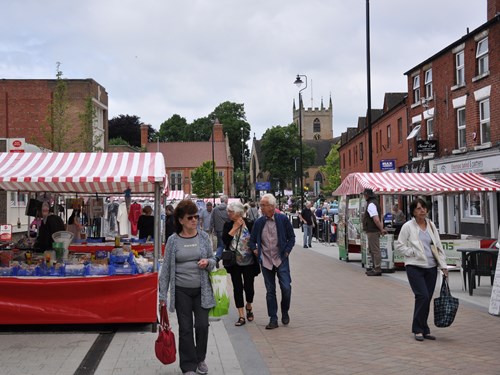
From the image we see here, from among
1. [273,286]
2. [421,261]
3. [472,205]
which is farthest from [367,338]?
[472,205]

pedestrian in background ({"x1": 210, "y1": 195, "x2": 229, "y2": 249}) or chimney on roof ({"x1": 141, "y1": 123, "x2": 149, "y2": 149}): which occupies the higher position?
chimney on roof ({"x1": 141, "y1": 123, "x2": 149, "y2": 149})

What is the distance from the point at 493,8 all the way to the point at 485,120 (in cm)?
455

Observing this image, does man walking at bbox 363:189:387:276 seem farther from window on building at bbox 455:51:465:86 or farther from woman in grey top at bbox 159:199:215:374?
window on building at bbox 455:51:465:86

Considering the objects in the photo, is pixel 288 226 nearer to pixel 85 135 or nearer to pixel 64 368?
pixel 64 368

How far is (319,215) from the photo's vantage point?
3144cm

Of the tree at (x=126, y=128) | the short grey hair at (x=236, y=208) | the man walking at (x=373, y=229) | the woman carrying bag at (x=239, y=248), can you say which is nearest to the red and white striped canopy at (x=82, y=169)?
the short grey hair at (x=236, y=208)

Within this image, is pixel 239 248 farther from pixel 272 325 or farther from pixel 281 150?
pixel 281 150

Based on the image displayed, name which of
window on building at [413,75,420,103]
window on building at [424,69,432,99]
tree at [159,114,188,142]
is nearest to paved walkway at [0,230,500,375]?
window on building at [424,69,432,99]

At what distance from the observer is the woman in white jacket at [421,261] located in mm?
7715

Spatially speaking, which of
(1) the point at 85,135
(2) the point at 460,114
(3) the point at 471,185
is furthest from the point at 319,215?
(3) the point at 471,185

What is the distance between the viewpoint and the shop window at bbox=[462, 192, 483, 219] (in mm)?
24500

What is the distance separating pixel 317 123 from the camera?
140m

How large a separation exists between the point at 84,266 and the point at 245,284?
88.9 inches

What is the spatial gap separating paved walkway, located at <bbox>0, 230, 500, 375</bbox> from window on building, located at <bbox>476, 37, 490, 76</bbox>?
14.3m
